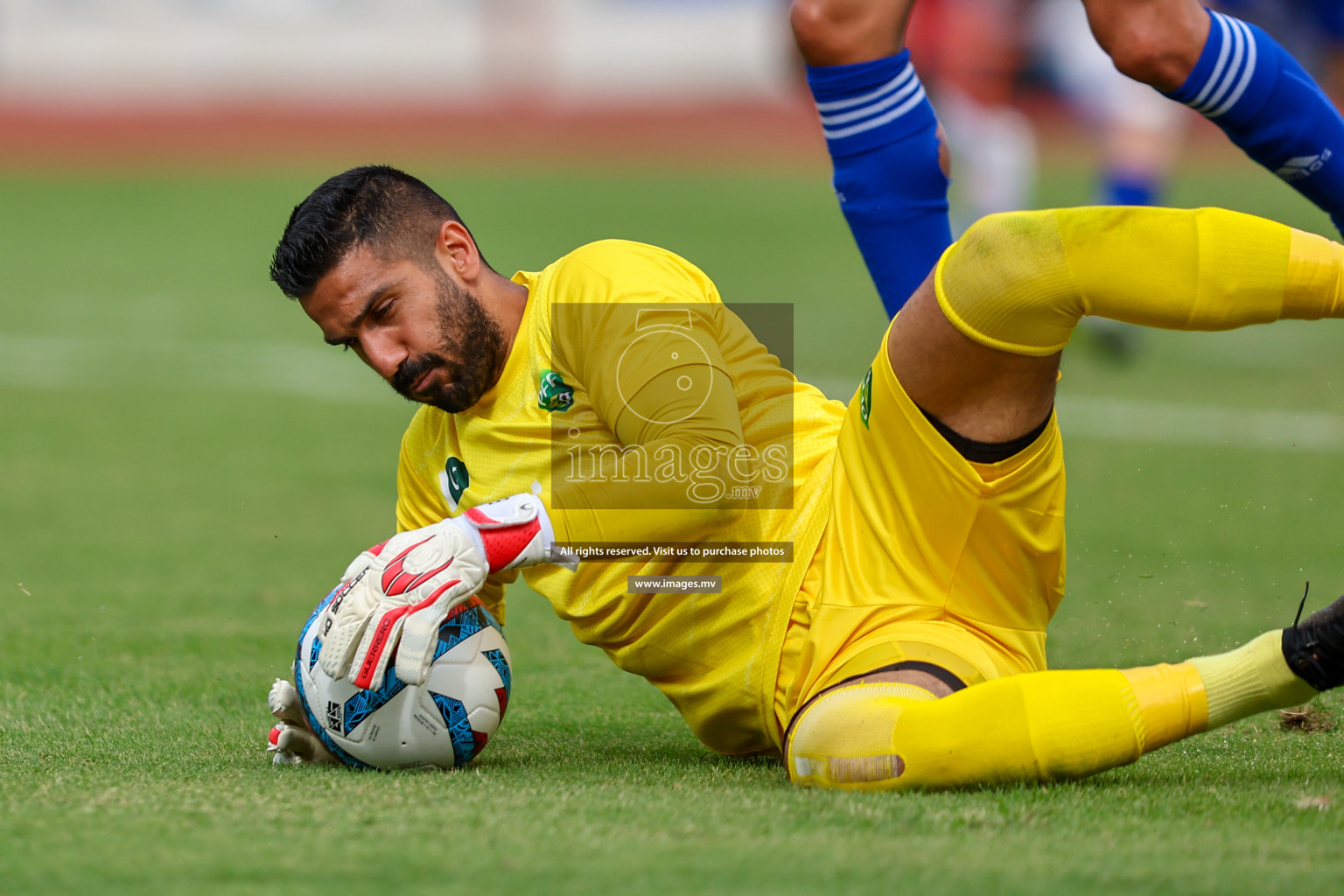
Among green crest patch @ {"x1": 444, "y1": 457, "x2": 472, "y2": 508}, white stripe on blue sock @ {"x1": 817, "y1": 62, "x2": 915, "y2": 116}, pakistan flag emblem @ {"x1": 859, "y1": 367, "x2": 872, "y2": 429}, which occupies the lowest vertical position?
green crest patch @ {"x1": 444, "y1": 457, "x2": 472, "y2": 508}

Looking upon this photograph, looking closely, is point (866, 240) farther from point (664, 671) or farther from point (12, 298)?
point (12, 298)

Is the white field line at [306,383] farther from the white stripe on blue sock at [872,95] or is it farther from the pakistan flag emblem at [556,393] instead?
the pakistan flag emblem at [556,393]

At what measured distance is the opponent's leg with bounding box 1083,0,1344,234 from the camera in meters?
2.64

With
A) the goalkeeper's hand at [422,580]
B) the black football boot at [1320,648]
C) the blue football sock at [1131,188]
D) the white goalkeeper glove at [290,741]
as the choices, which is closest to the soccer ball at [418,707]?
the white goalkeeper glove at [290,741]

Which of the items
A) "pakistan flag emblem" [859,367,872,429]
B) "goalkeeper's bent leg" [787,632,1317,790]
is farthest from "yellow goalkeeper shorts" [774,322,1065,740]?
"goalkeeper's bent leg" [787,632,1317,790]

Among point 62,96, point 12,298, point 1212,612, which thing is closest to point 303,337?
point 12,298

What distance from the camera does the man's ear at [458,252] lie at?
8.61ft

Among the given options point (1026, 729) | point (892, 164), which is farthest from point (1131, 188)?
point (1026, 729)

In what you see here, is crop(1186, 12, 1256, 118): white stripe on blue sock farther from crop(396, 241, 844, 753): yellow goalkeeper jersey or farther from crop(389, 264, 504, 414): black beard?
crop(389, 264, 504, 414): black beard

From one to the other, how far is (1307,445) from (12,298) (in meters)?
9.03

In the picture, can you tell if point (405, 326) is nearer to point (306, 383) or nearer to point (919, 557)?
point (919, 557)

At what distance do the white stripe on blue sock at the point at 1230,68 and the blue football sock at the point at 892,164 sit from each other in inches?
23.8

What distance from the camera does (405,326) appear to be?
2.53m

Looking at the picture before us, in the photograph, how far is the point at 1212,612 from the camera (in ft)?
12.5
